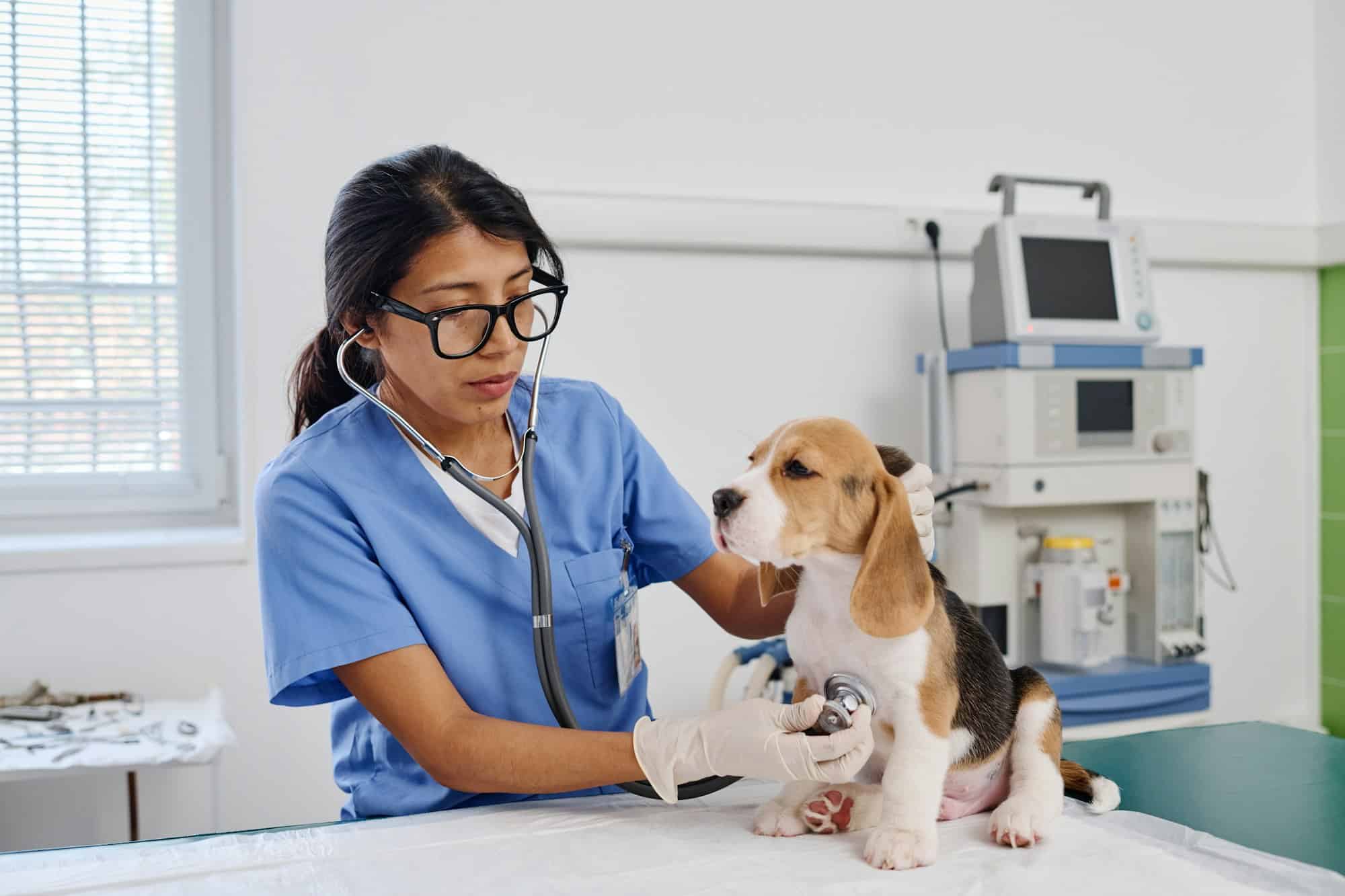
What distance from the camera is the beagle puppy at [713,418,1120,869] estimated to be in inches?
39.2

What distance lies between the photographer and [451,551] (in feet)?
4.06

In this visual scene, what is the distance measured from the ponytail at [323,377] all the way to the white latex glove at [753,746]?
0.62 meters

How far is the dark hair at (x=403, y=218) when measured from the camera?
46.1 inches

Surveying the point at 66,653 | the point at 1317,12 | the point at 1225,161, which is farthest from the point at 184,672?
the point at 1317,12

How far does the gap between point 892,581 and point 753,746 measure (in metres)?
0.20

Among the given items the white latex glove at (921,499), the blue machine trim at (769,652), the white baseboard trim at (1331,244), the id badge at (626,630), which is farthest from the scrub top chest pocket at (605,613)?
the white baseboard trim at (1331,244)

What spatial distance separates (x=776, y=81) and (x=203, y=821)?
83.8 inches

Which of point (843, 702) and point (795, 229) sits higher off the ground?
point (795, 229)

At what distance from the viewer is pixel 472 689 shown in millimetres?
1235

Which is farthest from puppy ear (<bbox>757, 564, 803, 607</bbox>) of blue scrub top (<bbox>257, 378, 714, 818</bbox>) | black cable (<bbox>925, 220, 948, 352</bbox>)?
black cable (<bbox>925, 220, 948, 352</bbox>)

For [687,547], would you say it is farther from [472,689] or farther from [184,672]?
[184,672]

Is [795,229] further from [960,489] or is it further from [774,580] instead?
[774,580]

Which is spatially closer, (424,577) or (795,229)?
(424,577)

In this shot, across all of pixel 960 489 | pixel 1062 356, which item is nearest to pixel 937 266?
pixel 1062 356
